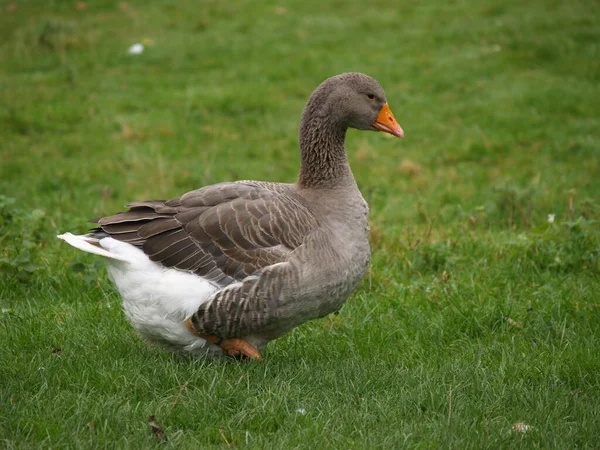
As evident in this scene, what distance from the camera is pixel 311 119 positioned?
215 inches

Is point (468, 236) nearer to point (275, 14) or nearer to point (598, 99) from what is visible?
point (598, 99)

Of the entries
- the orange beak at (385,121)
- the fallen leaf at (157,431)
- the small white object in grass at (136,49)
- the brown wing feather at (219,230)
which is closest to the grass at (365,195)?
the fallen leaf at (157,431)

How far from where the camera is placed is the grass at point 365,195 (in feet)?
14.0

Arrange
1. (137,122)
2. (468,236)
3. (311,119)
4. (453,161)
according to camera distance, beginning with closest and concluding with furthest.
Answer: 1. (311,119)
2. (468,236)
3. (453,161)
4. (137,122)

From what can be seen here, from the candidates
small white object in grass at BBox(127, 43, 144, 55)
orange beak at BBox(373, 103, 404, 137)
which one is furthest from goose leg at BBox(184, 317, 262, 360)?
small white object in grass at BBox(127, 43, 144, 55)

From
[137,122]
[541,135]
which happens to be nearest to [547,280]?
[541,135]

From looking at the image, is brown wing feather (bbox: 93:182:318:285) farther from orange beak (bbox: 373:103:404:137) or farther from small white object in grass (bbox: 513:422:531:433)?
small white object in grass (bbox: 513:422:531:433)

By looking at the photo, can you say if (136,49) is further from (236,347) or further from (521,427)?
(521,427)

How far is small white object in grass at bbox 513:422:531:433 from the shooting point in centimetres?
408

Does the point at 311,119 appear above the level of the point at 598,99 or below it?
above

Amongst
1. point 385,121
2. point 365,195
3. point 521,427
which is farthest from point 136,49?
point 521,427

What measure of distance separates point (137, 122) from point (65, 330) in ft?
22.2

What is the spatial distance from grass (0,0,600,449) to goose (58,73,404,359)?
256 millimetres

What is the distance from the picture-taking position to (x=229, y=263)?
4781mm
